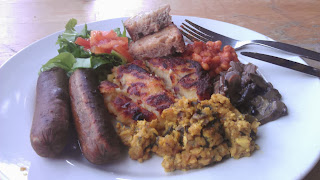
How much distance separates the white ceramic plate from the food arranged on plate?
9cm

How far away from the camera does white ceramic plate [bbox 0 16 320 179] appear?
2137 millimetres

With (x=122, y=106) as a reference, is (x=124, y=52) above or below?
above

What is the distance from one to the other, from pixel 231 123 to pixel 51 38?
2830mm

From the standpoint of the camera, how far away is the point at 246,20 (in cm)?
494

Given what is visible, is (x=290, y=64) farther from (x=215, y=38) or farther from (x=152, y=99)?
(x=152, y=99)

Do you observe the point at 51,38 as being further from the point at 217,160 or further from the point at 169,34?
the point at 217,160

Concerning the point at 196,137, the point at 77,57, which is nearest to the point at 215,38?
the point at 77,57

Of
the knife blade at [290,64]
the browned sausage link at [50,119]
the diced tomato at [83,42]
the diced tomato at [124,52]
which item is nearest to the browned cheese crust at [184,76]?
the diced tomato at [124,52]

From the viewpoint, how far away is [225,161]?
7.57 feet

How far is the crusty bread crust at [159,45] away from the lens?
3451 mm

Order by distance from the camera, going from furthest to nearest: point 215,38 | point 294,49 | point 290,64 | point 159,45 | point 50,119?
point 215,38 → point 159,45 → point 294,49 → point 290,64 → point 50,119

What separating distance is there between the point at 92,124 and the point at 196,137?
876 mm

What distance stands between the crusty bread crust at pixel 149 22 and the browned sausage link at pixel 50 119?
1316 mm

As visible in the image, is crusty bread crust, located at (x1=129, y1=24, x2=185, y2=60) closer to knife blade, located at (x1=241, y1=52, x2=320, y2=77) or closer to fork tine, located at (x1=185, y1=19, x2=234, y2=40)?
fork tine, located at (x1=185, y1=19, x2=234, y2=40)
